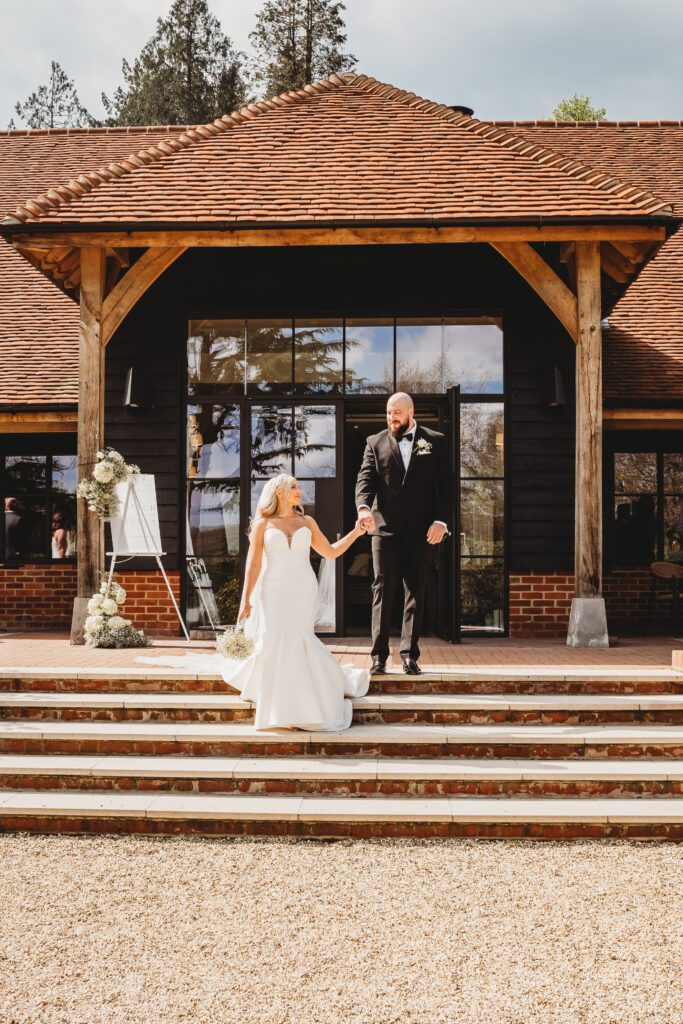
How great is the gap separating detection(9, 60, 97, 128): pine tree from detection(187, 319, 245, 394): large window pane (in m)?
27.3

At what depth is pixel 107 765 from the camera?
5254mm

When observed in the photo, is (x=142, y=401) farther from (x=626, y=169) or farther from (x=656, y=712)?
(x=626, y=169)

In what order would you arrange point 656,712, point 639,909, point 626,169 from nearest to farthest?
point 639,909
point 656,712
point 626,169

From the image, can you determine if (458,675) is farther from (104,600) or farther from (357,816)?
(104,600)

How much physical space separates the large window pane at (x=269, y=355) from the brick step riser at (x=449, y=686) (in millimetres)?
3944

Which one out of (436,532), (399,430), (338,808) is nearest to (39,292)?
(399,430)

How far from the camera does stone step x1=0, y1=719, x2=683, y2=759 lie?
5.40 metres

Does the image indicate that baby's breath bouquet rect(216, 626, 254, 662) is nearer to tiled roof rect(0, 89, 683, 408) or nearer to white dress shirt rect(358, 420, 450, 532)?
white dress shirt rect(358, 420, 450, 532)

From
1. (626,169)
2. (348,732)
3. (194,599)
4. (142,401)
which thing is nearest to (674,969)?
(348,732)

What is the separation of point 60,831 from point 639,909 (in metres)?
2.97

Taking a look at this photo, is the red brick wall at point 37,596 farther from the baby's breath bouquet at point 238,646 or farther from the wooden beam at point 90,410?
the baby's breath bouquet at point 238,646

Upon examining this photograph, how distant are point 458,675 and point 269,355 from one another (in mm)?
4442

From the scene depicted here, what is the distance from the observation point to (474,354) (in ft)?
30.6

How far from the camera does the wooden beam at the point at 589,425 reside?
312 inches
